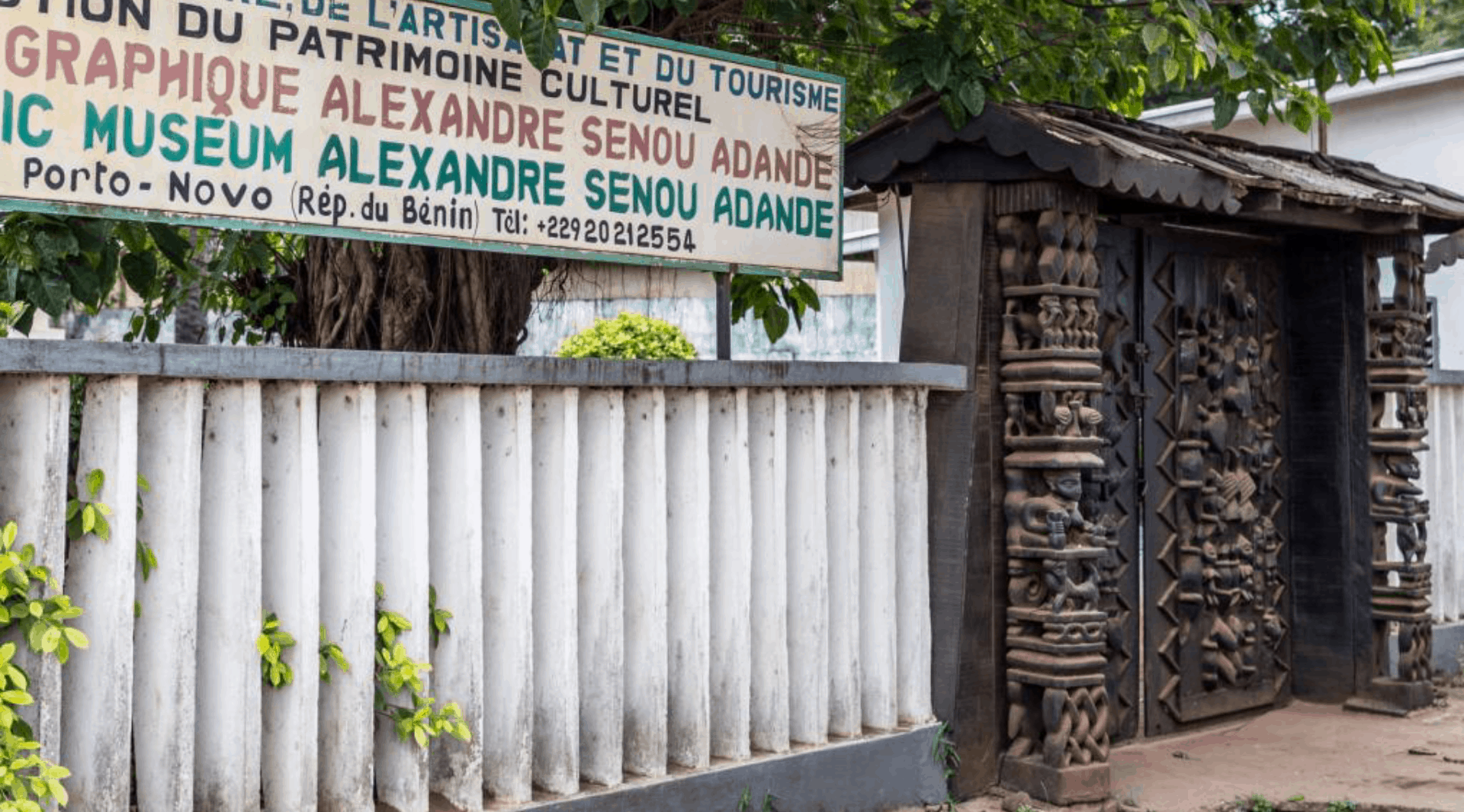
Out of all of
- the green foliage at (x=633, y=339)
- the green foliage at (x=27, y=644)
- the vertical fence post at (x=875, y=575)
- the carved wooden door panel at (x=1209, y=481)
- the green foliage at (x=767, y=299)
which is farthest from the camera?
the green foliage at (x=633, y=339)

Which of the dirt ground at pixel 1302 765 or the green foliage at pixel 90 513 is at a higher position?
the green foliage at pixel 90 513

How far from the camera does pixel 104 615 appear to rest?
12.6 ft

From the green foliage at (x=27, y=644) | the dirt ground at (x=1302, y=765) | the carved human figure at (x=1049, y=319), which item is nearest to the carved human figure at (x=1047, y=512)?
the carved human figure at (x=1049, y=319)

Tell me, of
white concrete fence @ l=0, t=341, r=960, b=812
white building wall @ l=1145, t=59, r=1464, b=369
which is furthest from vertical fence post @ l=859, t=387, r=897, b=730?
white building wall @ l=1145, t=59, r=1464, b=369

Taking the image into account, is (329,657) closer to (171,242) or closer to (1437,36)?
(171,242)

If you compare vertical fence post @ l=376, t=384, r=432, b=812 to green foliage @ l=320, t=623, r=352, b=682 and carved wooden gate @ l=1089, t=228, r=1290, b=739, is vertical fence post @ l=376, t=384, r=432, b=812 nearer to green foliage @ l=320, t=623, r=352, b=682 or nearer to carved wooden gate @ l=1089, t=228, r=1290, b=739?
green foliage @ l=320, t=623, r=352, b=682

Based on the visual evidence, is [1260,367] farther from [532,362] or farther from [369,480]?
[369,480]

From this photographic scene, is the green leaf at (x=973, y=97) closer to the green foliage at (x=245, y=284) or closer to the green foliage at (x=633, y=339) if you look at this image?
the green foliage at (x=245, y=284)

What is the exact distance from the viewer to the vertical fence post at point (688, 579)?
5078 millimetres

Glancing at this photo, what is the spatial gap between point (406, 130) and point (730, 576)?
69.5 inches

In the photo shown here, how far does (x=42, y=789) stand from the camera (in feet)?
11.8

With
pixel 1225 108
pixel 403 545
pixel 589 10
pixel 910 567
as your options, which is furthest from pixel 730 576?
pixel 1225 108

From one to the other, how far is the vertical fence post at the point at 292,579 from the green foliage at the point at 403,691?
0.23 m

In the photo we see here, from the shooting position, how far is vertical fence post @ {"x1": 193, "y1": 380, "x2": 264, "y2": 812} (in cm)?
406
